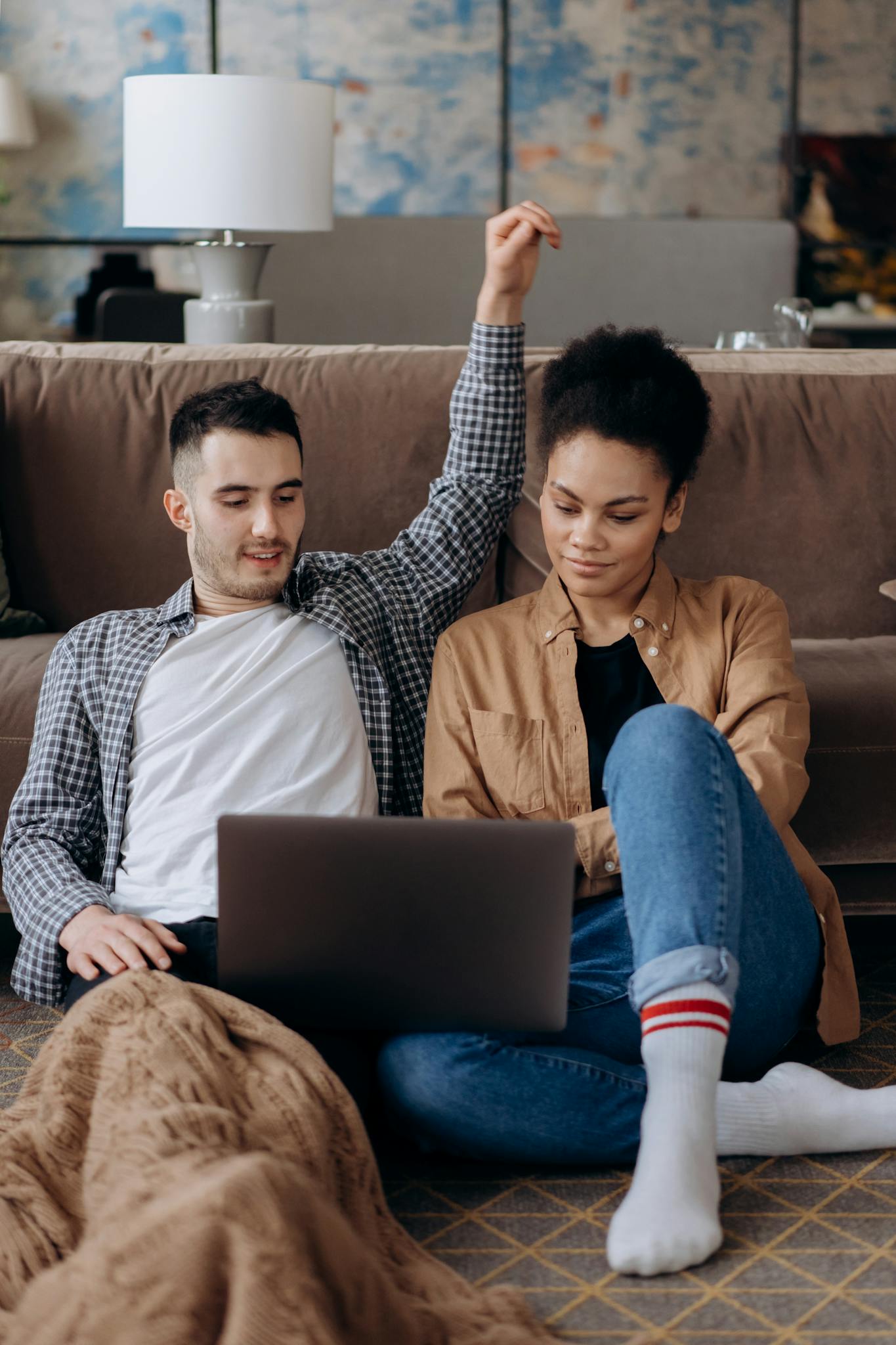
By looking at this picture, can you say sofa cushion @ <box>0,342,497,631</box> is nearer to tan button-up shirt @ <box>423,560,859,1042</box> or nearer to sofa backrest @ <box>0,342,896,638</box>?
sofa backrest @ <box>0,342,896,638</box>

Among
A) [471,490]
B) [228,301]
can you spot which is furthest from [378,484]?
[228,301]

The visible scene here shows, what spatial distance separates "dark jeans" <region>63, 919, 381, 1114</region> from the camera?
140 centimetres

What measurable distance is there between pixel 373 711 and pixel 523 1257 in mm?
652

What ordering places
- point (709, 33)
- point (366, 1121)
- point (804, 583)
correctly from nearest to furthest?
point (366, 1121) → point (804, 583) → point (709, 33)

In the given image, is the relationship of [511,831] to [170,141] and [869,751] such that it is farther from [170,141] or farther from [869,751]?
[170,141]

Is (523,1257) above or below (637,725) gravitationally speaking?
below

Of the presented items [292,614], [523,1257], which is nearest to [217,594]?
[292,614]

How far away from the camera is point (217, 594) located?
1.72m

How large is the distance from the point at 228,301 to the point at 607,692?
5.96ft

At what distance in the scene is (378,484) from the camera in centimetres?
222

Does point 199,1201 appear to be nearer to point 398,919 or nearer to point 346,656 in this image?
point 398,919

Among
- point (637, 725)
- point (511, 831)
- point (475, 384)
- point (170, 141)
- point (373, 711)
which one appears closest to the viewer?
point (511, 831)

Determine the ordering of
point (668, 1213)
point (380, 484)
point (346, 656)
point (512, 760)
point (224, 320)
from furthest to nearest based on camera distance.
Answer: point (224, 320), point (380, 484), point (346, 656), point (512, 760), point (668, 1213)

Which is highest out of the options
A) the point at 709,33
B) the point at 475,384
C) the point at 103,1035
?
the point at 709,33
